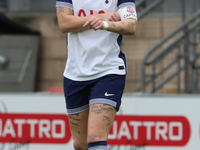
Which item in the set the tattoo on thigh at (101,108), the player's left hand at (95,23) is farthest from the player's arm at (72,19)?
the tattoo on thigh at (101,108)

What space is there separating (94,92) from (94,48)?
33 centimetres

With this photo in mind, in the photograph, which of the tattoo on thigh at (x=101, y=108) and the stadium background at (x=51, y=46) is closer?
the tattoo on thigh at (x=101, y=108)

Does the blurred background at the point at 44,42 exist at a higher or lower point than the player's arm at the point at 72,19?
lower

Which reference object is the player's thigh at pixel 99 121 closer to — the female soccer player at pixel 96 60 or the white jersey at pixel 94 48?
the female soccer player at pixel 96 60

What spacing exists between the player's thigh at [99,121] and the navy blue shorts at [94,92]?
0.15ft

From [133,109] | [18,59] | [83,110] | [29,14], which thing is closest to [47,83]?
[18,59]

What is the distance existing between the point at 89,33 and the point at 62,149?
3.13 metres

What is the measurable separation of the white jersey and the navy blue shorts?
44mm

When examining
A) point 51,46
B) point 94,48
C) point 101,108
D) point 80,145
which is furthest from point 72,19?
point 51,46

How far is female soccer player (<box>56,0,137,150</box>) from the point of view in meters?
2.57

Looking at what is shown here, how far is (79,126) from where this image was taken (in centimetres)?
290

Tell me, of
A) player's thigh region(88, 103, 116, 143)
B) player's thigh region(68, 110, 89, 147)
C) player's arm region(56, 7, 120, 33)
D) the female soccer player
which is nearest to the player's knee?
player's thigh region(68, 110, 89, 147)

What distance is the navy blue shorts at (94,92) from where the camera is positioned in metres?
2.62

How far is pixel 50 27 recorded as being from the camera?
335 inches
